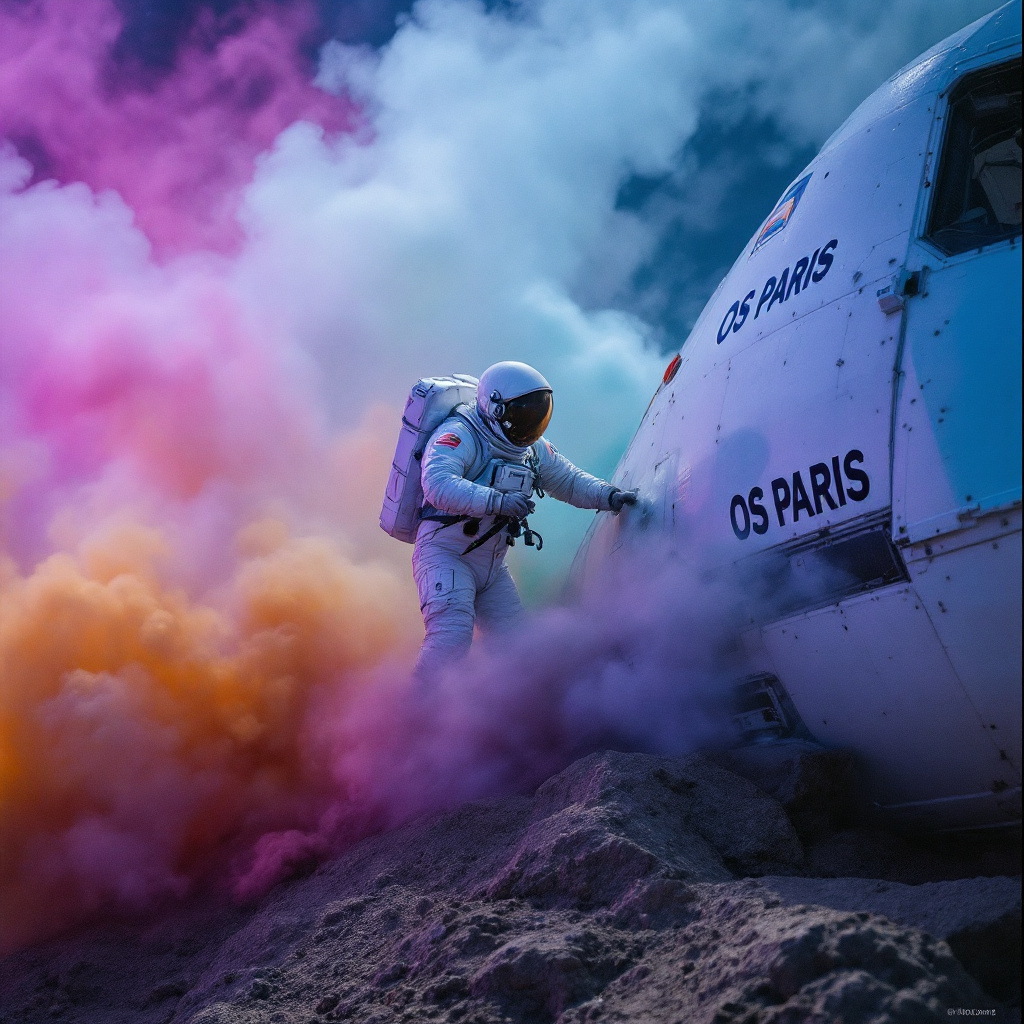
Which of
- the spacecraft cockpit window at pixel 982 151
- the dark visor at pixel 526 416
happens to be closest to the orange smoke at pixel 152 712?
the dark visor at pixel 526 416

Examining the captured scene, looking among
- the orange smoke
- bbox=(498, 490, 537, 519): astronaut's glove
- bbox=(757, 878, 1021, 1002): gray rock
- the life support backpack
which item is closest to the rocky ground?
bbox=(757, 878, 1021, 1002): gray rock

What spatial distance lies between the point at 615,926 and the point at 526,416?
3.68m

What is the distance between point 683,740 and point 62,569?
5534mm

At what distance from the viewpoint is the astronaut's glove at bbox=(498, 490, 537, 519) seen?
6.16 metres

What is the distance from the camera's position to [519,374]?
21.6ft

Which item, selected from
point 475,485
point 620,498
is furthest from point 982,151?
point 475,485

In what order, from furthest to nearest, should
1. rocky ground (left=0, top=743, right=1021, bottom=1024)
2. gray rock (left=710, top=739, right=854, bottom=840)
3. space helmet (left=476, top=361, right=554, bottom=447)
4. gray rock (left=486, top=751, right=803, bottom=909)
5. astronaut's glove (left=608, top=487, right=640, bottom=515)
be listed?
space helmet (left=476, top=361, right=554, bottom=447)
astronaut's glove (left=608, top=487, right=640, bottom=515)
gray rock (left=710, top=739, right=854, bottom=840)
gray rock (left=486, top=751, right=803, bottom=909)
rocky ground (left=0, top=743, right=1021, bottom=1024)

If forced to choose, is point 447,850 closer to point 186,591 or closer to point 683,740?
point 683,740

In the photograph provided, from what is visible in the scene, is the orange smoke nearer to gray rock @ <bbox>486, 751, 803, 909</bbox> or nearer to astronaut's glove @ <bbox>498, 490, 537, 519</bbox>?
astronaut's glove @ <bbox>498, 490, 537, 519</bbox>

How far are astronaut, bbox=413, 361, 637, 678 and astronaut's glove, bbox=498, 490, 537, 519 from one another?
0.02 meters

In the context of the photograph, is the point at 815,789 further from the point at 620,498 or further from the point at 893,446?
the point at 620,498

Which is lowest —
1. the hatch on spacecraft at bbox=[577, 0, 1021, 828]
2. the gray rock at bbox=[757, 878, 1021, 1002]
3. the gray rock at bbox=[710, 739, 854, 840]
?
the gray rock at bbox=[757, 878, 1021, 1002]

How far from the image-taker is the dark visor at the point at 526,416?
6547 millimetres

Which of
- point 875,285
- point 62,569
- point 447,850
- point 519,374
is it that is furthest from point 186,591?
point 875,285
